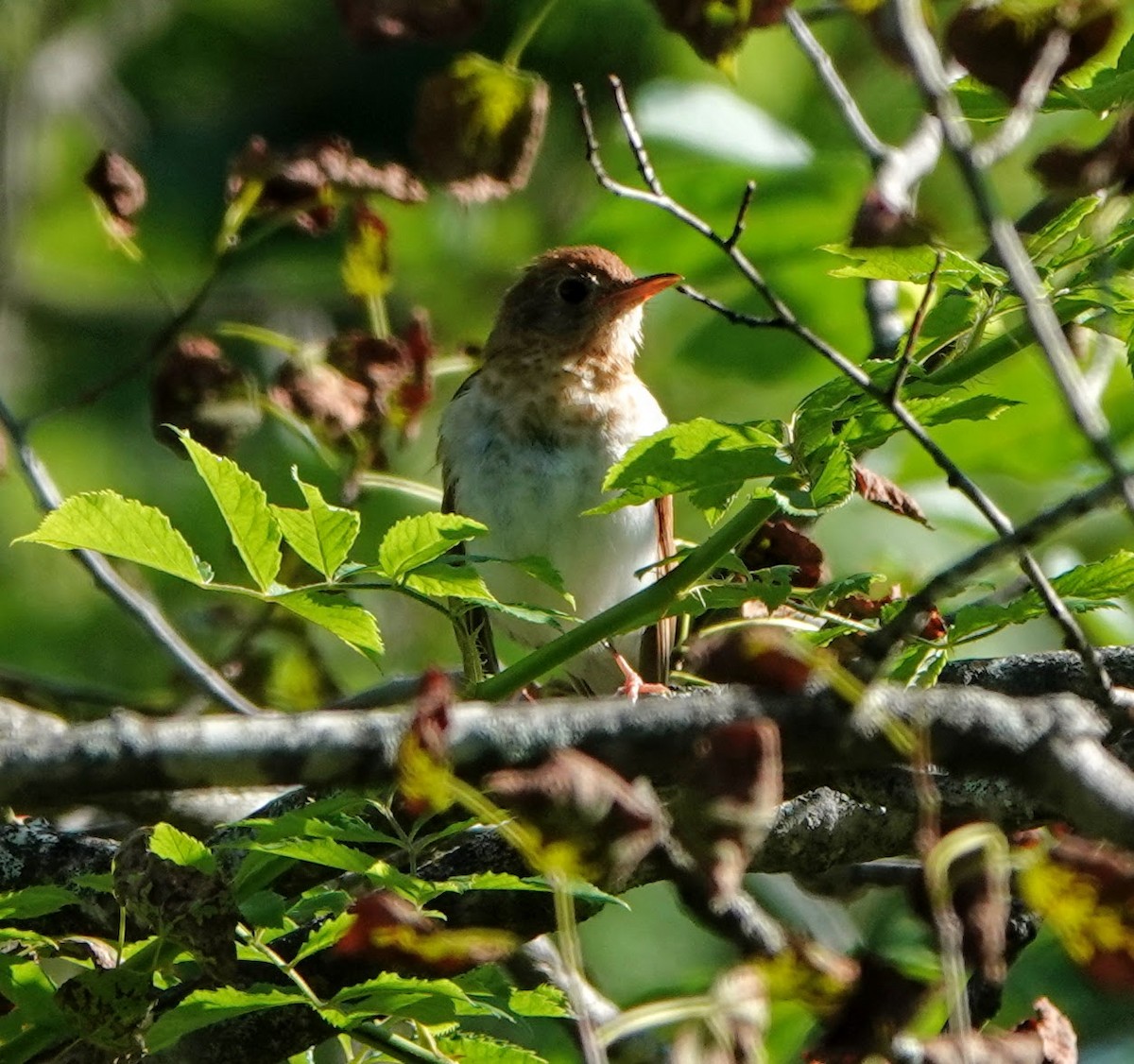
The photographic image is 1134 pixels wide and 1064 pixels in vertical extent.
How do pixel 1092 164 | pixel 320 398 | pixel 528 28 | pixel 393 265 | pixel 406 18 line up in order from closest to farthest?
pixel 1092 164 → pixel 528 28 → pixel 406 18 → pixel 320 398 → pixel 393 265

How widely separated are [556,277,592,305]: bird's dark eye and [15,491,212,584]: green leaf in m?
3.68

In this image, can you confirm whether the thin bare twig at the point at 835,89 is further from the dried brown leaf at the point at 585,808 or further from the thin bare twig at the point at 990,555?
the dried brown leaf at the point at 585,808

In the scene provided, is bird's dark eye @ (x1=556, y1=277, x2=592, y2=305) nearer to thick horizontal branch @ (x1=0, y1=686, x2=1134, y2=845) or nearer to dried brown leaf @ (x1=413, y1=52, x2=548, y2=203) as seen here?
dried brown leaf @ (x1=413, y1=52, x2=548, y2=203)

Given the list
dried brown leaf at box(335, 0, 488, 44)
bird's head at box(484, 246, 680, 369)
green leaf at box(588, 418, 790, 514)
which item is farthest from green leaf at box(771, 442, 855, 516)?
bird's head at box(484, 246, 680, 369)

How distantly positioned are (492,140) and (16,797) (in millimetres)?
2558

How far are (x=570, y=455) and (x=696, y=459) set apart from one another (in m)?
2.89

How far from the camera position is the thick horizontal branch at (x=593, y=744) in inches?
70.5

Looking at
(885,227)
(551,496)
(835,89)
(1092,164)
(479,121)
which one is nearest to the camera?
(1092,164)

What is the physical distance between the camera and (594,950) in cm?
859

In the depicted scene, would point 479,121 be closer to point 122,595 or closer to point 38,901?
point 122,595

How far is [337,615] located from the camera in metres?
2.61

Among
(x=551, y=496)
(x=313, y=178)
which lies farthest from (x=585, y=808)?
(x=551, y=496)

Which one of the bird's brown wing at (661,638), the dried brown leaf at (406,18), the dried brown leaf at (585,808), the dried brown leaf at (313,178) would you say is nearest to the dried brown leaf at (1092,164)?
the dried brown leaf at (585,808)

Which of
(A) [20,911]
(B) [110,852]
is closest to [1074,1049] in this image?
(A) [20,911]
